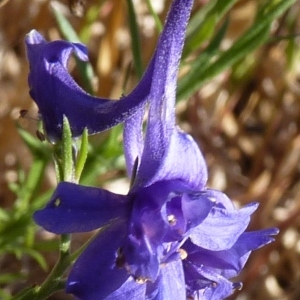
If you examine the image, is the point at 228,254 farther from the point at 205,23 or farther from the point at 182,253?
the point at 205,23

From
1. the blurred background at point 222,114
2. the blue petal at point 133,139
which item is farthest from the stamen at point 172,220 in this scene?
the blurred background at point 222,114

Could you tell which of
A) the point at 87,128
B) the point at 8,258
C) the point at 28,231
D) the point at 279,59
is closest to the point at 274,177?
the point at 279,59

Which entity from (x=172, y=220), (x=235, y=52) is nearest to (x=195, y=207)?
(x=172, y=220)

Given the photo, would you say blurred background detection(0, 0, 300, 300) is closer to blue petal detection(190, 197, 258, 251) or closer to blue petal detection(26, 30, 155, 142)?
blue petal detection(26, 30, 155, 142)

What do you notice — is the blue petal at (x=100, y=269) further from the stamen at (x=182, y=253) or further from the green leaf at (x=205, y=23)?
the green leaf at (x=205, y=23)

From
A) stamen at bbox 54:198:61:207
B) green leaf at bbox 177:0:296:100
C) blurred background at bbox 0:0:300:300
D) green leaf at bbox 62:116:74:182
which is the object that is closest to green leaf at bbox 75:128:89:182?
green leaf at bbox 62:116:74:182
